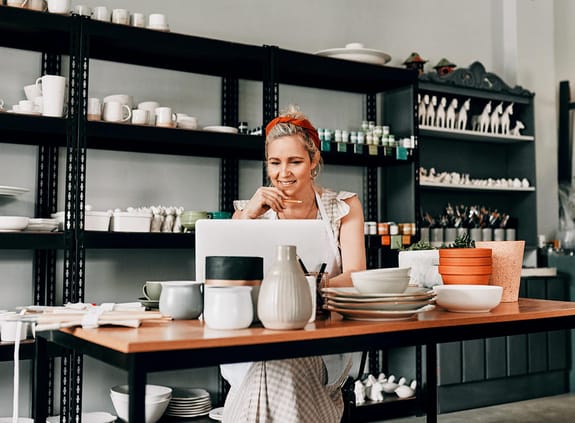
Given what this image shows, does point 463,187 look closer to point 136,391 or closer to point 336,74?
point 336,74

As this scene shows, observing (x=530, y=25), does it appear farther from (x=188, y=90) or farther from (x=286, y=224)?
(x=286, y=224)

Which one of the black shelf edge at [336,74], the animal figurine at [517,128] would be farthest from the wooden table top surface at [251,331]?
the animal figurine at [517,128]

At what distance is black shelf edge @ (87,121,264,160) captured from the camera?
323cm

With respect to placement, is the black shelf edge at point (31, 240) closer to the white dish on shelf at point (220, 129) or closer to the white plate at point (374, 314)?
the white dish on shelf at point (220, 129)

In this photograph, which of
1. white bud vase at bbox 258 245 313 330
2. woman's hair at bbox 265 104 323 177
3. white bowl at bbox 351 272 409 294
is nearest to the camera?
white bud vase at bbox 258 245 313 330

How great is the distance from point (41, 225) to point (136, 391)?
204 cm

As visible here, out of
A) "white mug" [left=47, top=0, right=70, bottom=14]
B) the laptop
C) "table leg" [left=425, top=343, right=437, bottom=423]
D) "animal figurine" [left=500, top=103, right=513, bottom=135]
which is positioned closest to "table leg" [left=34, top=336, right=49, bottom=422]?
the laptop

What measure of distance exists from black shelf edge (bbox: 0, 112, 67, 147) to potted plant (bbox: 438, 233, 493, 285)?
190 cm

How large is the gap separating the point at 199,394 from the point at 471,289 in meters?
2.25

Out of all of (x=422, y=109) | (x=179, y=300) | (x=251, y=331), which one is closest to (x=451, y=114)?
(x=422, y=109)

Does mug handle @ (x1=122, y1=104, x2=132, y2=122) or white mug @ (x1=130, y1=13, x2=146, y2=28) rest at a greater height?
white mug @ (x1=130, y1=13, x2=146, y2=28)

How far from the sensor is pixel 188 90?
3.91 meters

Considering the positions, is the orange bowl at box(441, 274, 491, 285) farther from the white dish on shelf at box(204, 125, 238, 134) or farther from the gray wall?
the gray wall

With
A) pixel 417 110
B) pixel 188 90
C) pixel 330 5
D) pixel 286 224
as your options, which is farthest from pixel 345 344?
pixel 330 5
